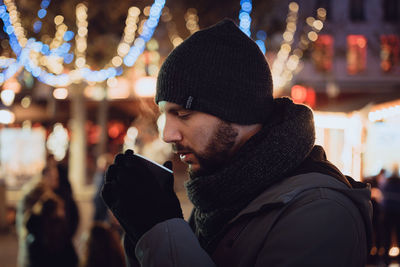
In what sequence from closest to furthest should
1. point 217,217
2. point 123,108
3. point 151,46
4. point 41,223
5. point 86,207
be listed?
point 217,217
point 41,223
point 86,207
point 151,46
point 123,108

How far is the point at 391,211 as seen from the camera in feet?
26.6

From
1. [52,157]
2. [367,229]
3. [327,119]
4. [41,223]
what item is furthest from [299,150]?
[327,119]

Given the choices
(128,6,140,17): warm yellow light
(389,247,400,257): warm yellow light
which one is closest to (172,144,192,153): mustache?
(389,247,400,257): warm yellow light

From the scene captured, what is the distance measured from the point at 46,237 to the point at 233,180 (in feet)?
12.7

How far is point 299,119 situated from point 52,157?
20.3ft

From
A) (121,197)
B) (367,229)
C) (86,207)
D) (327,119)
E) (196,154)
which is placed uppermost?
(196,154)

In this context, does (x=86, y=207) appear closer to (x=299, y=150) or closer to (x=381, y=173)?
(x=381, y=173)

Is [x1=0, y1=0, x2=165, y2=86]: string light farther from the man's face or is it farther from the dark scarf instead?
the dark scarf

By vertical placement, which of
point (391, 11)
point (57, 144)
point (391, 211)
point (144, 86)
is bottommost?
point (57, 144)

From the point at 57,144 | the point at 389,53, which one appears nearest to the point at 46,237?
the point at 57,144

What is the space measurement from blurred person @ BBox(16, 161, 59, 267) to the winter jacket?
409 cm

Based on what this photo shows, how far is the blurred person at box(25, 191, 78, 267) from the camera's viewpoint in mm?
4801

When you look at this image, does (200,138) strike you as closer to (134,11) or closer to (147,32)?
(134,11)

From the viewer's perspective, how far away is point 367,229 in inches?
59.8
